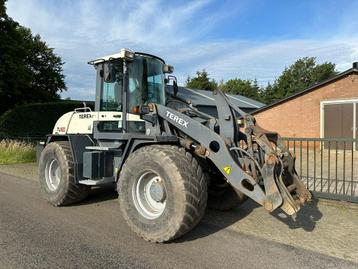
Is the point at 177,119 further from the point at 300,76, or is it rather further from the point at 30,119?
the point at 300,76

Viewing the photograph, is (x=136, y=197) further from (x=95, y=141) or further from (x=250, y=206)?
(x=250, y=206)

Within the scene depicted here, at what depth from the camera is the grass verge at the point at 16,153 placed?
Answer: 1536cm

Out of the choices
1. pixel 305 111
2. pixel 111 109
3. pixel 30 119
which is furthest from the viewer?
pixel 30 119

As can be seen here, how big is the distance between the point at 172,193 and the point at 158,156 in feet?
1.75

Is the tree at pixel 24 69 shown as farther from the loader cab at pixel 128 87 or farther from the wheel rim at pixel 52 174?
the loader cab at pixel 128 87

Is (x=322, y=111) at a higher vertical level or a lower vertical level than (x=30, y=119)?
higher

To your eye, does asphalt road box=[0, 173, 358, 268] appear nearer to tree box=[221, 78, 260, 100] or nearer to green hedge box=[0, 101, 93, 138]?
green hedge box=[0, 101, 93, 138]

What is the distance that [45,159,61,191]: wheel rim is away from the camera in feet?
26.0

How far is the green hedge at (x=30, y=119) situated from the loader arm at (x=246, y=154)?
18185mm

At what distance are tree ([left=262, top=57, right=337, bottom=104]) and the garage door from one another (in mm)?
41829

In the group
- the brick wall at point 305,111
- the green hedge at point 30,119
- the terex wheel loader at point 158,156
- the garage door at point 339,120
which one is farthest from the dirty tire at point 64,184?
the brick wall at point 305,111

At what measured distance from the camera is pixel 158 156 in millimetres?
5453

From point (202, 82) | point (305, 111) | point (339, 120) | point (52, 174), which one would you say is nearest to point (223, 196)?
point (52, 174)

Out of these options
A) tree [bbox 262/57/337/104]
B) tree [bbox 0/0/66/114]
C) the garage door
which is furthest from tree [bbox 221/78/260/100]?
the garage door
